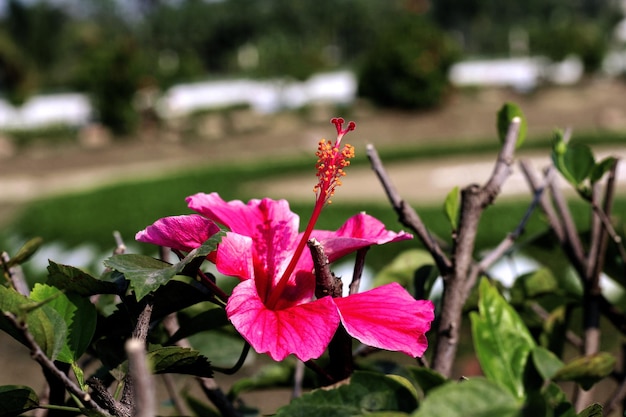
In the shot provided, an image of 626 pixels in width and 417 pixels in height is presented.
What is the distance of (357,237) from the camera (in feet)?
1.62

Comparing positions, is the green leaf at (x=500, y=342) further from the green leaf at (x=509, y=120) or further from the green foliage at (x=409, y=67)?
the green foliage at (x=409, y=67)

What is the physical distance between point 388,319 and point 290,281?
3.1 inches

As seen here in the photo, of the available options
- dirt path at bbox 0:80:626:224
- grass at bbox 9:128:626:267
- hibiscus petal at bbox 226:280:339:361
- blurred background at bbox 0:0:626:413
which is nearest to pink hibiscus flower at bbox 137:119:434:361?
hibiscus petal at bbox 226:280:339:361

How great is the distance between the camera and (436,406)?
0.30 metres

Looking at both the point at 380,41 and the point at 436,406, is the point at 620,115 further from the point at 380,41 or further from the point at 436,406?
the point at 436,406

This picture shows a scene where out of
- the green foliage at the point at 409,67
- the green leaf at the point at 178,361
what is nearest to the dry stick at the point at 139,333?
the green leaf at the point at 178,361

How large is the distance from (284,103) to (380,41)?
2.91 meters

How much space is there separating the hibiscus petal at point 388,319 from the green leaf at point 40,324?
0.45ft

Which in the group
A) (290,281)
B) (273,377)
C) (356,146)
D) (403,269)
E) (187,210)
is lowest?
(356,146)

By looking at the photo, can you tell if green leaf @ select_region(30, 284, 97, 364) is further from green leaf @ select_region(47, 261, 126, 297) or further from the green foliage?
the green foliage

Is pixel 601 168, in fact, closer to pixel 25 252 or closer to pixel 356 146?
pixel 25 252

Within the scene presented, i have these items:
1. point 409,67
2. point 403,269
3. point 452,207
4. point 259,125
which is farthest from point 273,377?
point 409,67

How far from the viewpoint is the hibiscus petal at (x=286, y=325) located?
39 centimetres

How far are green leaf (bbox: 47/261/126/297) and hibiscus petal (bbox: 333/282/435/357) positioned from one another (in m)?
0.12
